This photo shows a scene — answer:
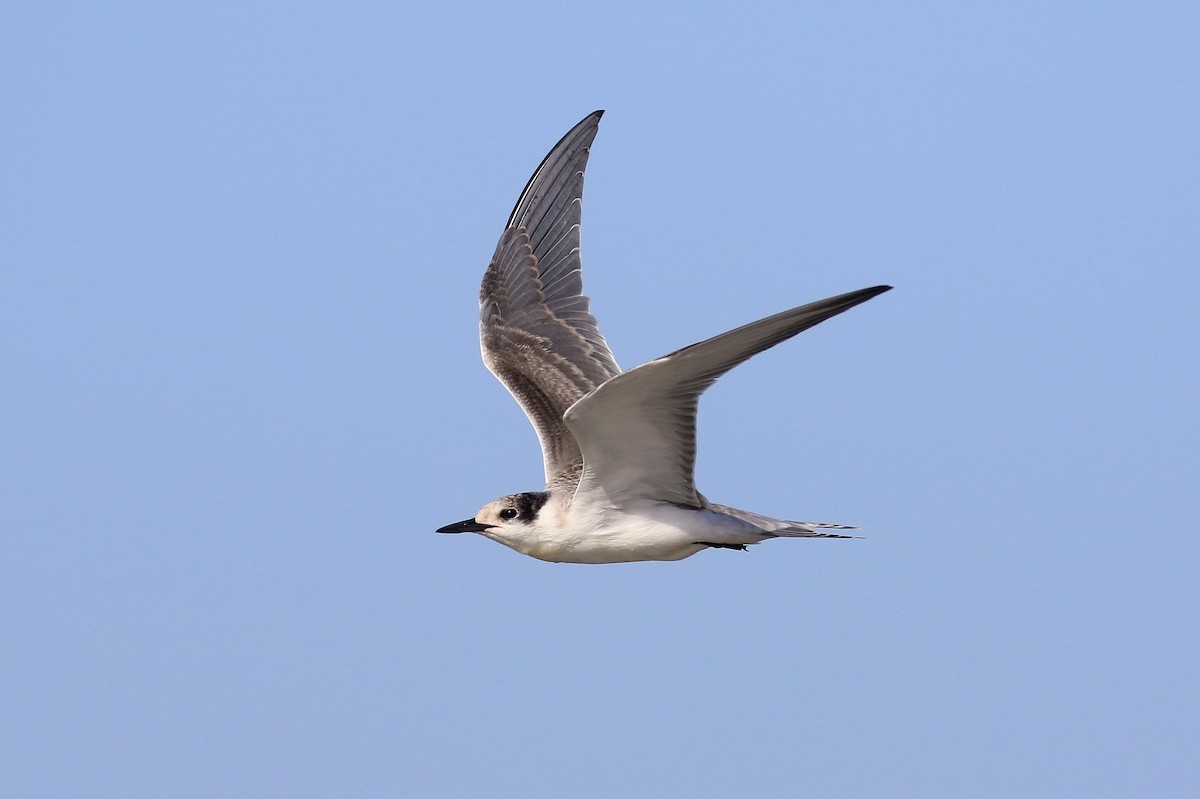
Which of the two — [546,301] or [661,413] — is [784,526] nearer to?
[661,413]

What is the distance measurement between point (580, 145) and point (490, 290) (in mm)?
1690

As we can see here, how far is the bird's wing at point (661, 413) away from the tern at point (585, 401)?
0.4 inches

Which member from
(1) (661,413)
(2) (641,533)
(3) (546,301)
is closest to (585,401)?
(1) (661,413)

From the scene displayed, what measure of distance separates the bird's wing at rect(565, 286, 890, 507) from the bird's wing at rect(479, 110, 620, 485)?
1892 millimetres

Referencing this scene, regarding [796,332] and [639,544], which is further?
[639,544]

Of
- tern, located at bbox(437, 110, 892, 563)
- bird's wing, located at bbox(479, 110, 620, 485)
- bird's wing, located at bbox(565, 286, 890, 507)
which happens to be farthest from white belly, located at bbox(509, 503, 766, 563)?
bird's wing, located at bbox(479, 110, 620, 485)

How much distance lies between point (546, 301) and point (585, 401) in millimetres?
4464

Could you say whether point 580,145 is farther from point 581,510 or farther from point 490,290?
point 581,510

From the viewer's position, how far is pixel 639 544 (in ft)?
35.2

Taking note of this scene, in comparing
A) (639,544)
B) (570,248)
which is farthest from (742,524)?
(570,248)

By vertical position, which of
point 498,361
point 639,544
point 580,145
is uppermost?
point 580,145

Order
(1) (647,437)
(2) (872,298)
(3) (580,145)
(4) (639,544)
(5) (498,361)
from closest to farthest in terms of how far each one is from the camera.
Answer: (2) (872,298)
(1) (647,437)
(4) (639,544)
(5) (498,361)
(3) (580,145)

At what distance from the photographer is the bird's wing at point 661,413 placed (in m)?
8.31

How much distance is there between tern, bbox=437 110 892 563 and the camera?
923cm
